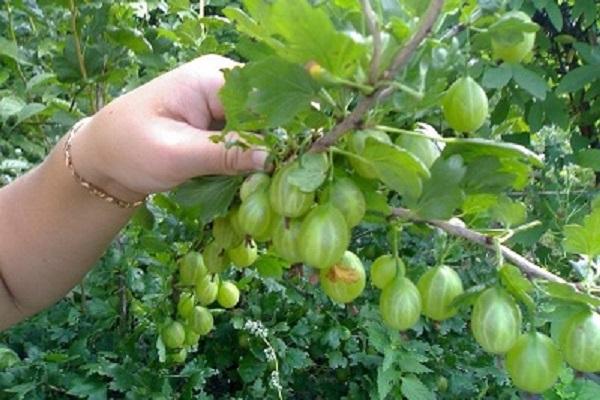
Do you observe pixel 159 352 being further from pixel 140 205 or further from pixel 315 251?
pixel 315 251

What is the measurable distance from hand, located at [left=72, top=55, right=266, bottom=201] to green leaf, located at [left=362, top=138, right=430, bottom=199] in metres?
0.25

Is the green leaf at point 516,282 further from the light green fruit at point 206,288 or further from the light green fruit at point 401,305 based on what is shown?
the light green fruit at point 206,288

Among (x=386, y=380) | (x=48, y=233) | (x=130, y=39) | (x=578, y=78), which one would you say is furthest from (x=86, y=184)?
(x=578, y=78)

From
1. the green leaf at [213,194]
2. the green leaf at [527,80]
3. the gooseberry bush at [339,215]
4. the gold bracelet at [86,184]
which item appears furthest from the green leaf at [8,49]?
the green leaf at [527,80]

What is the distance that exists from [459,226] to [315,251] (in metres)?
0.17

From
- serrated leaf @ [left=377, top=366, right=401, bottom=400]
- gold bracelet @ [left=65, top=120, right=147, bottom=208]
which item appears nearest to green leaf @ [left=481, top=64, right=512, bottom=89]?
serrated leaf @ [left=377, top=366, right=401, bottom=400]

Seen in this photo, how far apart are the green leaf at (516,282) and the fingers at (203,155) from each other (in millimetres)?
255

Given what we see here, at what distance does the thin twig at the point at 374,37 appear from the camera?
1.79 ft

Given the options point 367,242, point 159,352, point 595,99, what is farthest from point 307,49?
point 595,99

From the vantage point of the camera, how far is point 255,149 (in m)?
0.79

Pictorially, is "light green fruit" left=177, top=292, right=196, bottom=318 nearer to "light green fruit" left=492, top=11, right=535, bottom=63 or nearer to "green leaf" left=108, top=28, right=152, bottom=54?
"green leaf" left=108, top=28, right=152, bottom=54

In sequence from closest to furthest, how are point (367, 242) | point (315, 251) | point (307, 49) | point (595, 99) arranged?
point (307, 49), point (315, 251), point (367, 242), point (595, 99)

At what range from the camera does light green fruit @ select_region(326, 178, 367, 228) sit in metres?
0.70

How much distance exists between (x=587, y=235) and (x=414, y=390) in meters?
0.78
